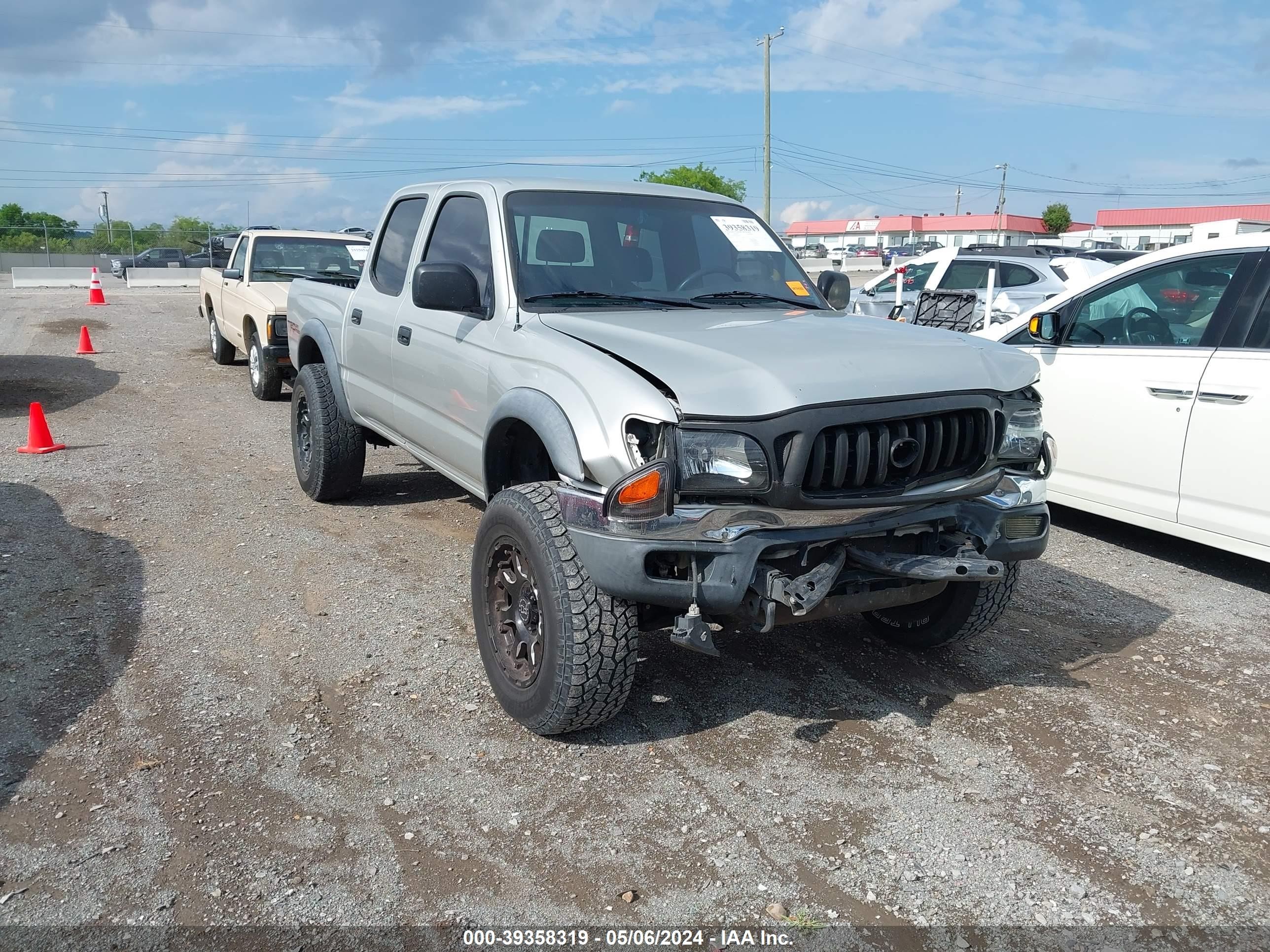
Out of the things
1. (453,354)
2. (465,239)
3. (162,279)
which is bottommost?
(453,354)

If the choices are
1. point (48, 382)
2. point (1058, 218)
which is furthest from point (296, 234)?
point (1058, 218)

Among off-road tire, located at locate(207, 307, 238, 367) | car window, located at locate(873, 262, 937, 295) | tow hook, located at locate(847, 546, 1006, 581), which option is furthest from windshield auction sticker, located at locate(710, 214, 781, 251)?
car window, located at locate(873, 262, 937, 295)

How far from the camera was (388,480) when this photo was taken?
7.54m

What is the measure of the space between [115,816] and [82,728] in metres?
0.69

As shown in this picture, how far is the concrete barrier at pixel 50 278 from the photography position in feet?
100

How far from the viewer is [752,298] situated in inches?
181

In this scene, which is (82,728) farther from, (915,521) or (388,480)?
(388,480)

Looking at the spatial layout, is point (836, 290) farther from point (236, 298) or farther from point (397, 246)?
point (236, 298)

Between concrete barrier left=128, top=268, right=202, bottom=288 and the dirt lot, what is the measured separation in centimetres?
2885

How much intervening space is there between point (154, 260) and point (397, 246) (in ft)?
143

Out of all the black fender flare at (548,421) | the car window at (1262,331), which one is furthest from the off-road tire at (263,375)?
the car window at (1262,331)

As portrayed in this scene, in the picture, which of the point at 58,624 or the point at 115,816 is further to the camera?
the point at 58,624

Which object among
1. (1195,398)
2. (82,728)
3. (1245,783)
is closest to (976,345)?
(1245,783)

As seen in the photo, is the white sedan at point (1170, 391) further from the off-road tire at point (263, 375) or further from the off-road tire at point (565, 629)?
the off-road tire at point (263, 375)
